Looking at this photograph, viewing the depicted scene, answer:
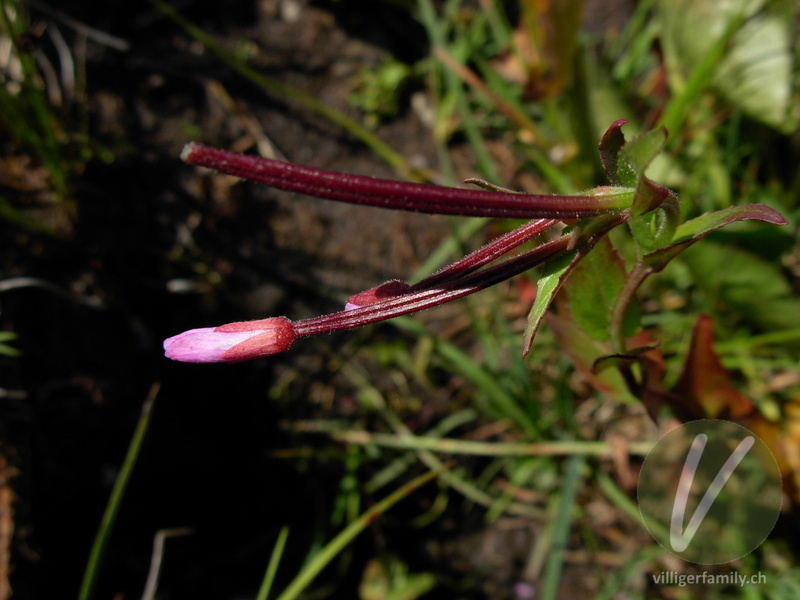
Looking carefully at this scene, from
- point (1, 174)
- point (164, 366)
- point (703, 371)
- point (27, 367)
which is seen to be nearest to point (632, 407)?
point (703, 371)

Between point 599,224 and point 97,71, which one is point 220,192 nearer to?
point 97,71

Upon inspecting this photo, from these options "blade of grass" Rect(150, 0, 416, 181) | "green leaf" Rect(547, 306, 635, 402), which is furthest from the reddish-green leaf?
"blade of grass" Rect(150, 0, 416, 181)

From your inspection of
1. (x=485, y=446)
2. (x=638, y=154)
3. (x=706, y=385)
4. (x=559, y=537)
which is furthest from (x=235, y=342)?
(x=485, y=446)

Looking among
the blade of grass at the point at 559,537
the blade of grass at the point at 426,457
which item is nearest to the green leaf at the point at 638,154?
the blade of grass at the point at 559,537

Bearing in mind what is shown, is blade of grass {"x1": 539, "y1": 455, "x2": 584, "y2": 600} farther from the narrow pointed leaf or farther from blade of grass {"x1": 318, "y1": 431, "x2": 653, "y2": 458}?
the narrow pointed leaf

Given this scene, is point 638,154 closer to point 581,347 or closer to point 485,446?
point 581,347

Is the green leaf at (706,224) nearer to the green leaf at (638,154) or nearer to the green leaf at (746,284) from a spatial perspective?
the green leaf at (638,154)
